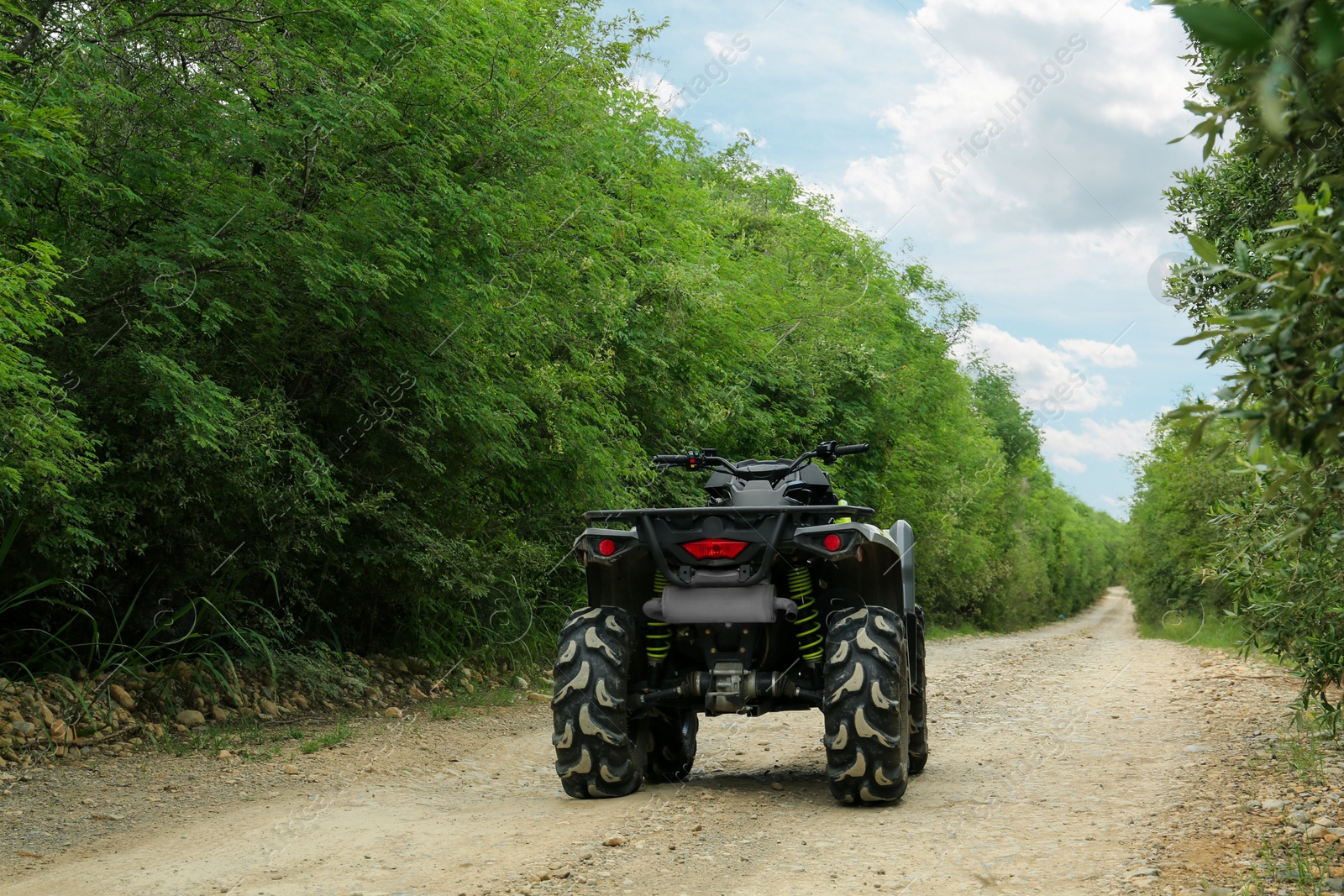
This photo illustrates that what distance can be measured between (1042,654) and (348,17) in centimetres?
1696

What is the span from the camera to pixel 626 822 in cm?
539

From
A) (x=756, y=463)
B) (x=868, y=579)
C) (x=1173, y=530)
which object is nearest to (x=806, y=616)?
(x=868, y=579)

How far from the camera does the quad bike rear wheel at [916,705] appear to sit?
6852mm

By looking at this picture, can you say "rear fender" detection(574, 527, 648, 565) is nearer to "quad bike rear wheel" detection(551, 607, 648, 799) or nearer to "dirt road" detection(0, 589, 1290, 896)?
"quad bike rear wheel" detection(551, 607, 648, 799)

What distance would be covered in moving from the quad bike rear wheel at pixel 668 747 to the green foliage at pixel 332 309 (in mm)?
3750

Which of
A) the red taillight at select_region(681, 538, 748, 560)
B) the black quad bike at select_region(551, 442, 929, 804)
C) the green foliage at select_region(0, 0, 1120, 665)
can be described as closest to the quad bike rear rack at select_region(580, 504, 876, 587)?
the black quad bike at select_region(551, 442, 929, 804)

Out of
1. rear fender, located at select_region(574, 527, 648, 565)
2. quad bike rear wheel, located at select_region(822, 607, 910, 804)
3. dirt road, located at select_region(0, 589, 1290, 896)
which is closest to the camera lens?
dirt road, located at select_region(0, 589, 1290, 896)

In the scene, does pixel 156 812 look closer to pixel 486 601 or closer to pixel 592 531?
pixel 592 531

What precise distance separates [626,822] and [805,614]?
5.31 feet

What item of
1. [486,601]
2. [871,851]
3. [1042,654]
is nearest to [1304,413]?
[871,851]

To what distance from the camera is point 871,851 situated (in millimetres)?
4781

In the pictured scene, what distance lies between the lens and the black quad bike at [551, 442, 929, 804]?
5.66m

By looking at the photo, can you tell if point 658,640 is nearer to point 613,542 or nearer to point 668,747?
point 613,542

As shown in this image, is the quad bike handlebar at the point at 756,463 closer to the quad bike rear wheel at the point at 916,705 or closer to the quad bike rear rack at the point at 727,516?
the quad bike rear rack at the point at 727,516
